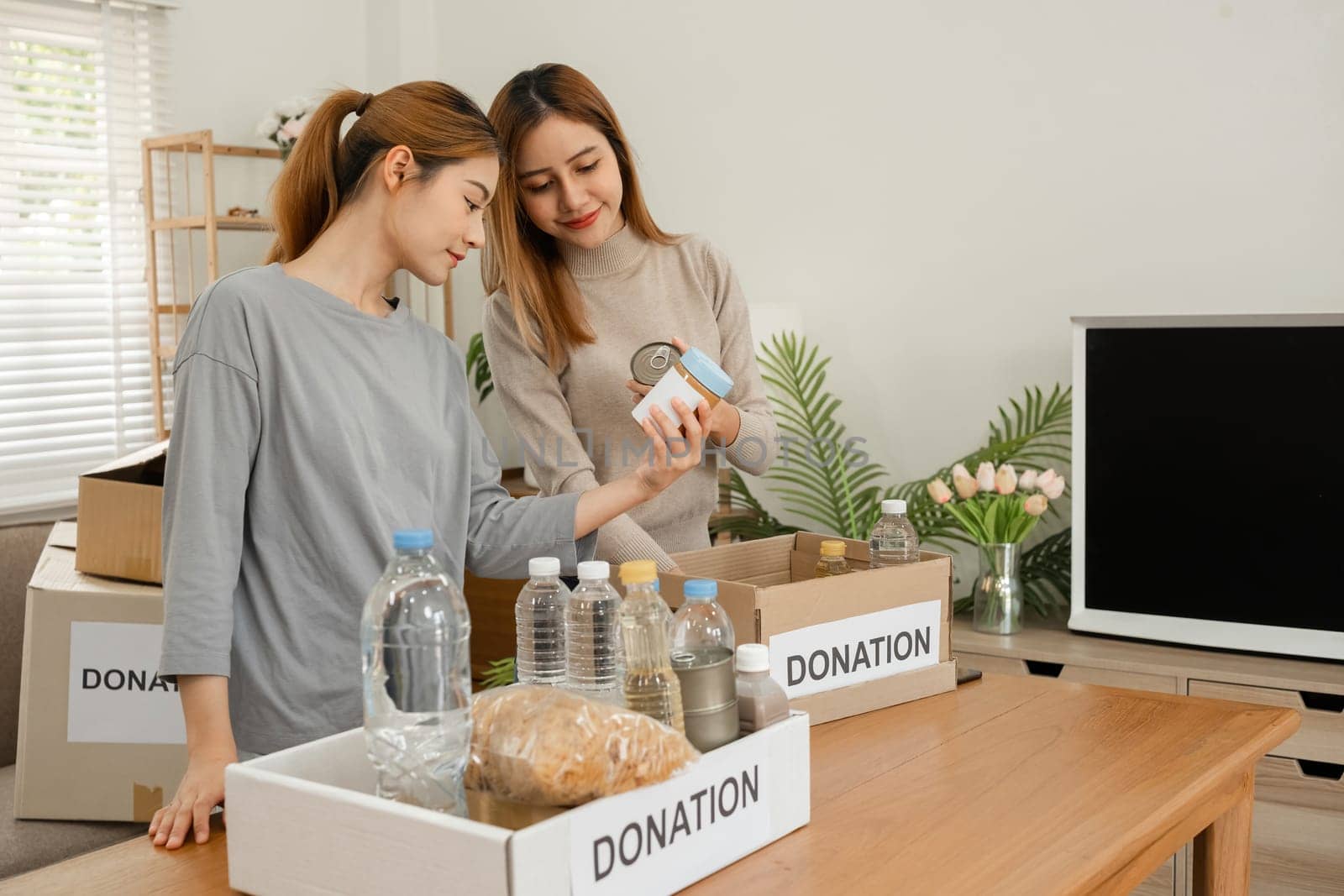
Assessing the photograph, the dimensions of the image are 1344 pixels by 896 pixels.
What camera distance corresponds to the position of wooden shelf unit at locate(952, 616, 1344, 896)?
2254 mm

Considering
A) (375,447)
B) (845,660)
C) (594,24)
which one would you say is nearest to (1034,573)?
(845,660)

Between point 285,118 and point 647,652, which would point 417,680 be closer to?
point 647,652

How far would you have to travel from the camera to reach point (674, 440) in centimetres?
140

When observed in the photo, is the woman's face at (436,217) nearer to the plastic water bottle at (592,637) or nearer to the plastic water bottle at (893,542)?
the plastic water bottle at (592,637)

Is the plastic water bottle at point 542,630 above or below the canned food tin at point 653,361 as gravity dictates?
below

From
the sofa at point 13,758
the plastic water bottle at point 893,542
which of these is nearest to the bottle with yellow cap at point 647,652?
the plastic water bottle at point 893,542

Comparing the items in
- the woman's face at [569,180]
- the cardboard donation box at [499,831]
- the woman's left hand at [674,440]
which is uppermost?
the woman's face at [569,180]

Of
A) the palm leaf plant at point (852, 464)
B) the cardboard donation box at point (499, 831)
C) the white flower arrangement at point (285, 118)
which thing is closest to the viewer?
the cardboard donation box at point (499, 831)

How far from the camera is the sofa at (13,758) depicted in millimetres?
2123

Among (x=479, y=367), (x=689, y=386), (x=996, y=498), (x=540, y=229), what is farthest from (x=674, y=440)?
(x=479, y=367)

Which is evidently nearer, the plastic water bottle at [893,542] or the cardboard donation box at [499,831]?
the cardboard donation box at [499,831]

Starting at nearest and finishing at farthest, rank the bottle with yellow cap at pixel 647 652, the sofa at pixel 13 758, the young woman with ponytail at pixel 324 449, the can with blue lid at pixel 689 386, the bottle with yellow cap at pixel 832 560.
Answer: the bottle with yellow cap at pixel 647 652 → the young woman with ponytail at pixel 324 449 → the can with blue lid at pixel 689 386 → the bottle with yellow cap at pixel 832 560 → the sofa at pixel 13 758

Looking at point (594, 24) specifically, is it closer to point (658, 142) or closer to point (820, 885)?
point (658, 142)

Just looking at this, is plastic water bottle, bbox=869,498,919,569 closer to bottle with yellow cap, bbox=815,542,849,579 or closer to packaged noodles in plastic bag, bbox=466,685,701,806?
bottle with yellow cap, bbox=815,542,849,579
